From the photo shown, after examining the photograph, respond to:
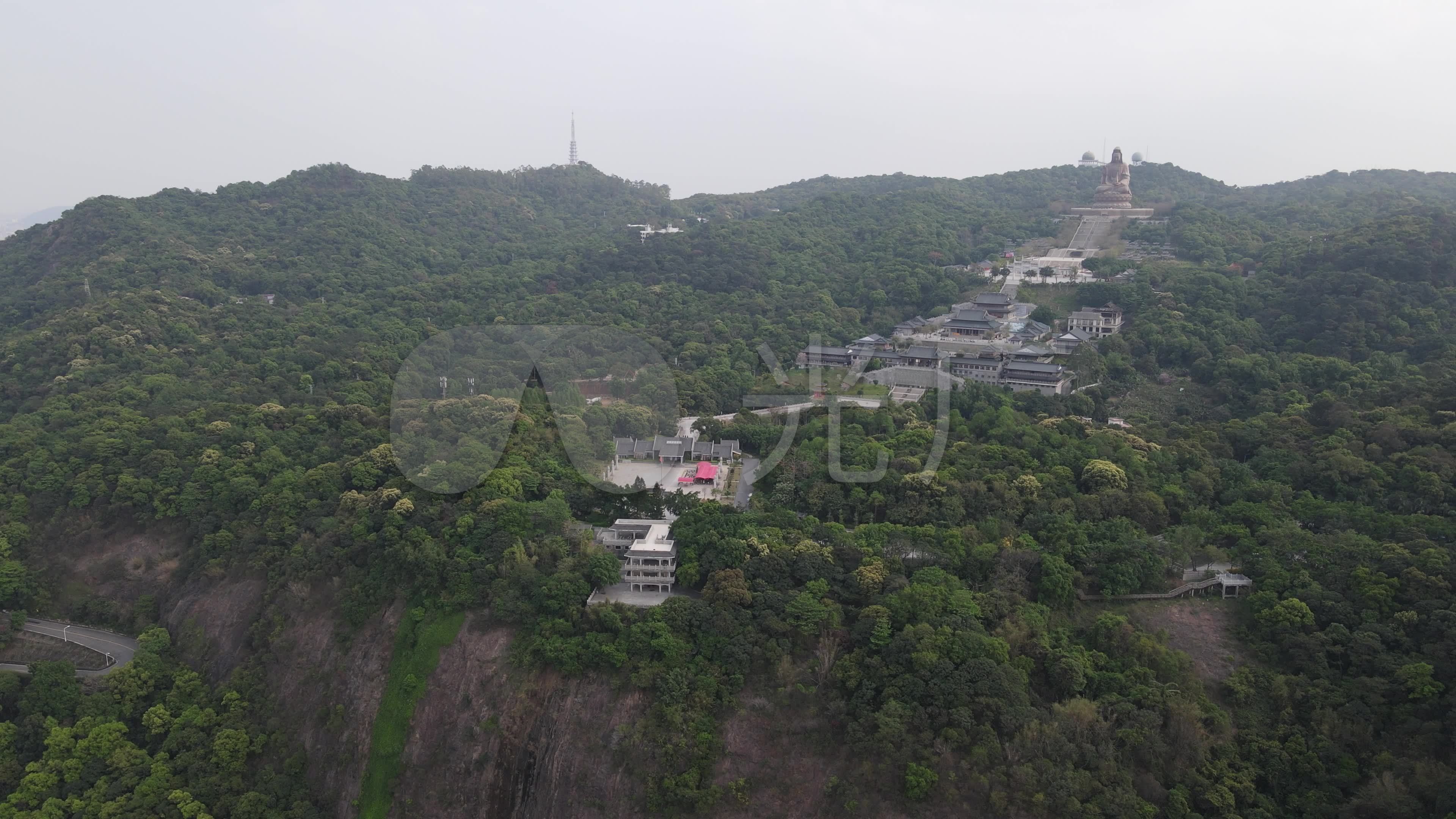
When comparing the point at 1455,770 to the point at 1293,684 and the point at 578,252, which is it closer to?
the point at 1293,684

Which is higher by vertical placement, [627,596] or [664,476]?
[664,476]

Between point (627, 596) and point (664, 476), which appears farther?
point (664, 476)

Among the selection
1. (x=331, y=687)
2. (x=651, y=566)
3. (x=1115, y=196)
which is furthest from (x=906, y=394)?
(x=1115, y=196)

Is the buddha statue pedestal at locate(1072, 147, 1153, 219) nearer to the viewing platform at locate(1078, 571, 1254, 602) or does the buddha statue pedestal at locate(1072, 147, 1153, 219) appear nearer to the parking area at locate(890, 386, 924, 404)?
the parking area at locate(890, 386, 924, 404)

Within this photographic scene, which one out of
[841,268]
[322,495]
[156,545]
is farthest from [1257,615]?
[841,268]

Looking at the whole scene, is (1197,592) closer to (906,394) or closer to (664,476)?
(906,394)
